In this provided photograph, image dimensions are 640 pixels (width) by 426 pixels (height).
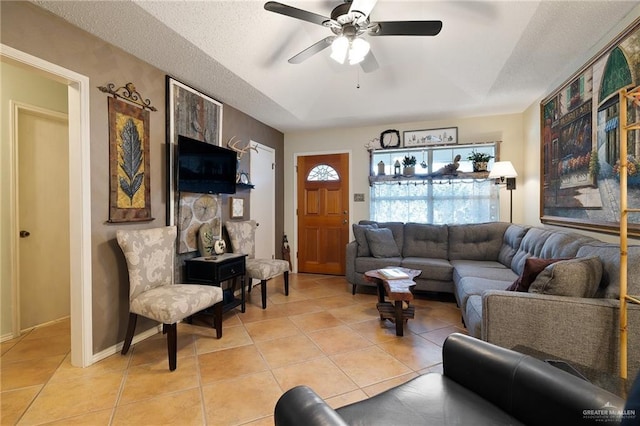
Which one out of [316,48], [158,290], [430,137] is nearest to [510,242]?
[430,137]

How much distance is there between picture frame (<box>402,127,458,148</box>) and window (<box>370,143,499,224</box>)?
9 cm

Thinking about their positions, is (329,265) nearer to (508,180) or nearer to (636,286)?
(508,180)

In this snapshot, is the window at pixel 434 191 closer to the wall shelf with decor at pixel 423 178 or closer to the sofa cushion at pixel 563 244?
the wall shelf with decor at pixel 423 178

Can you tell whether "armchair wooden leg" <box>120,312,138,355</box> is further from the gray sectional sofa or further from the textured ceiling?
the gray sectional sofa

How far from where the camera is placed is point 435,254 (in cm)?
389

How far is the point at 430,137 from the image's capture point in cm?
435

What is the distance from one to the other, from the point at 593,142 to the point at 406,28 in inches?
70.1

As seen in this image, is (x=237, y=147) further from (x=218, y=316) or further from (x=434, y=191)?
(x=434, y=191)

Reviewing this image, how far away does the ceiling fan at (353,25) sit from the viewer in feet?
5.87

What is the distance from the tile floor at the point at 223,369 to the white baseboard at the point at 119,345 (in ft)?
0.17

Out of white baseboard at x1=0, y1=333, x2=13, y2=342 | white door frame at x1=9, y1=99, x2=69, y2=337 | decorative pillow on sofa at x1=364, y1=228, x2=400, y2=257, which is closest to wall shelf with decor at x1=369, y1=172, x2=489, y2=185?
decorative pillow on sofa at x1=364, y1=228, x2=400, y2=257

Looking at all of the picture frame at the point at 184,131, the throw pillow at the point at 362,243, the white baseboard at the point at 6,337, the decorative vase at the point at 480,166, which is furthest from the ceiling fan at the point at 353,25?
the white baseboard at the point at 6,337

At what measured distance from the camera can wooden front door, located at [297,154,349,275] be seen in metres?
4.79

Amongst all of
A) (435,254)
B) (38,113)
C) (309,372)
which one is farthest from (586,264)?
(38,113)
